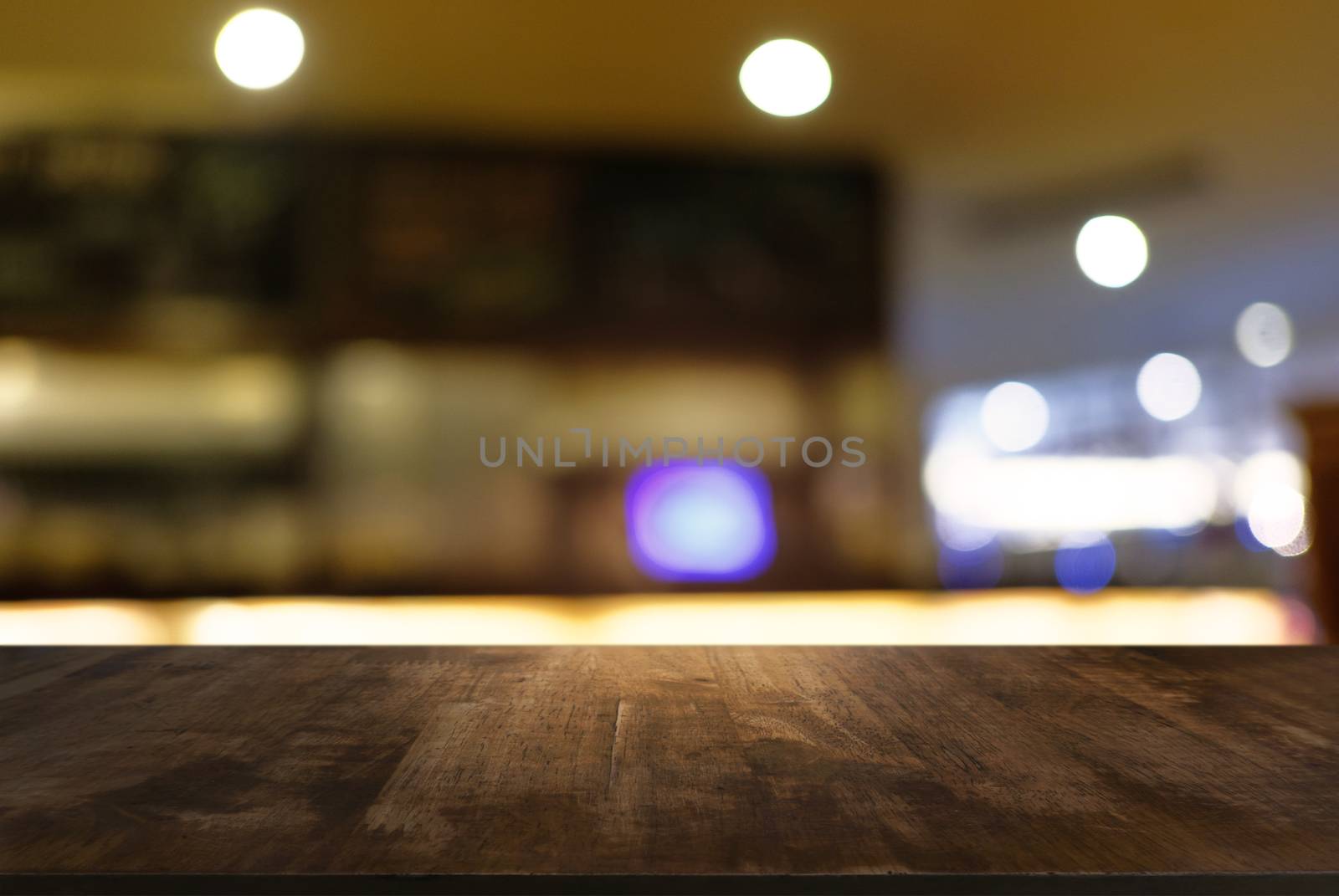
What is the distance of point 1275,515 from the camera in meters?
11.1

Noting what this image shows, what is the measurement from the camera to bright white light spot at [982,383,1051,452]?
1159 cm

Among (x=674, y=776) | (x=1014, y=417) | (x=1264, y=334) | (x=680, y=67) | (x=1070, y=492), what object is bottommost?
(x=674, y=776)

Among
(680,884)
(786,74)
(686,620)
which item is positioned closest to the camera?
(680,884)

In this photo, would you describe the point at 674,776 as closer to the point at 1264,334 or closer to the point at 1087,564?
the point at 1087,564

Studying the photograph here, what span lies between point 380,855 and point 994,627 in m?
2.75

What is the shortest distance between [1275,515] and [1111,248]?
8949 mm

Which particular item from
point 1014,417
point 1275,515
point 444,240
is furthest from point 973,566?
point 444,240

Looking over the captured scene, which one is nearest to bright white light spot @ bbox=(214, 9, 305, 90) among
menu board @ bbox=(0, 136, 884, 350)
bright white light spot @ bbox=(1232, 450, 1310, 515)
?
menu board @ bbox=(0, 136, 884, 350)

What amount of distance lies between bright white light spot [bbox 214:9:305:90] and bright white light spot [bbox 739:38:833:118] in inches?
44.0

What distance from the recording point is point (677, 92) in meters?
4.10

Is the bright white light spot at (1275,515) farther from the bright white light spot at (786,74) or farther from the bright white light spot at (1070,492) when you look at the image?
the bright white light spot at (786,74)

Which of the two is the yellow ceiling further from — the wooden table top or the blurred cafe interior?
the wooden table top

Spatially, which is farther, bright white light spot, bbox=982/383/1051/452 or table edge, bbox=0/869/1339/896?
bright white light spot, bbox=982/383/1051/452

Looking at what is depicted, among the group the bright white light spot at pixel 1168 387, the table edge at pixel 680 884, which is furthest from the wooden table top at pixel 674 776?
the bright white light spot at pixel 1168 387
